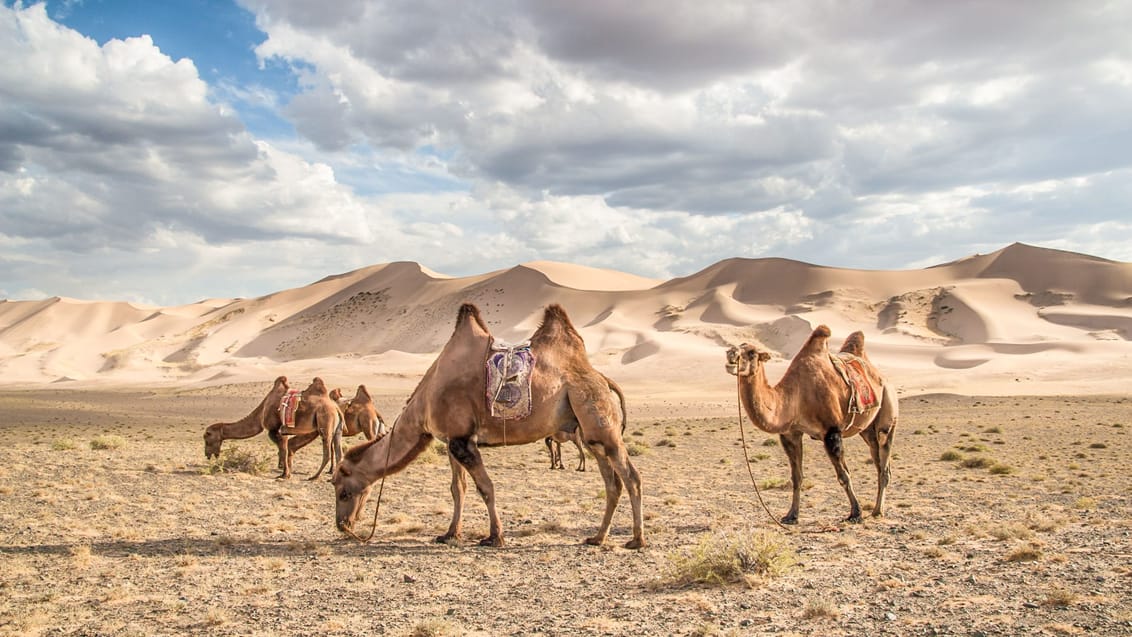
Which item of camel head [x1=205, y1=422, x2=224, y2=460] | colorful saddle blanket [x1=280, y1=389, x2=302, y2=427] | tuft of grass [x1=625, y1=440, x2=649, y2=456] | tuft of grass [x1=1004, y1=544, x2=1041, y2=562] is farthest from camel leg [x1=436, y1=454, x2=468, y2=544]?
tuft of grass [x1=625, y1=440, x2=649, y2=456]

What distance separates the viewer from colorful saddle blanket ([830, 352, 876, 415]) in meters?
11.4

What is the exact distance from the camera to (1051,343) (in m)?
68.2

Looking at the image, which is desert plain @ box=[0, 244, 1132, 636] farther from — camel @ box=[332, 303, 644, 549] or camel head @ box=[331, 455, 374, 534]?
camel @ box=[332, 303, 644, 549]

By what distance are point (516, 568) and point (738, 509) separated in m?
5.00

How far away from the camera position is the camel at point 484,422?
10117 mm

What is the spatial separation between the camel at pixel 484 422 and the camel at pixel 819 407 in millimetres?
1757

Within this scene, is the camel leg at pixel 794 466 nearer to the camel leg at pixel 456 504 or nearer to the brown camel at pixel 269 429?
the camel leg at pixel 456 504

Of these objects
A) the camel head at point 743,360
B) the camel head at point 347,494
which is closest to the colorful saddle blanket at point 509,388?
the camel head at point 347,494

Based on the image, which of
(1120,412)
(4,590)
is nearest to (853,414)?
(4,590)

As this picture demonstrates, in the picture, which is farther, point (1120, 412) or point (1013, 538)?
point (1120, 412)

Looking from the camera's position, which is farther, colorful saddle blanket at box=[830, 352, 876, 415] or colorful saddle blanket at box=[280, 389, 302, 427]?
colorful saddle blanket at box=[280, 389, 302, 427]

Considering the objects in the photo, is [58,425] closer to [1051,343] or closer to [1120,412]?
[1120,412]

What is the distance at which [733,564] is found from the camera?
8328 mm

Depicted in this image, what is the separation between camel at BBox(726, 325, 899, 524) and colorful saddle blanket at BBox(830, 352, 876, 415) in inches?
0.5
